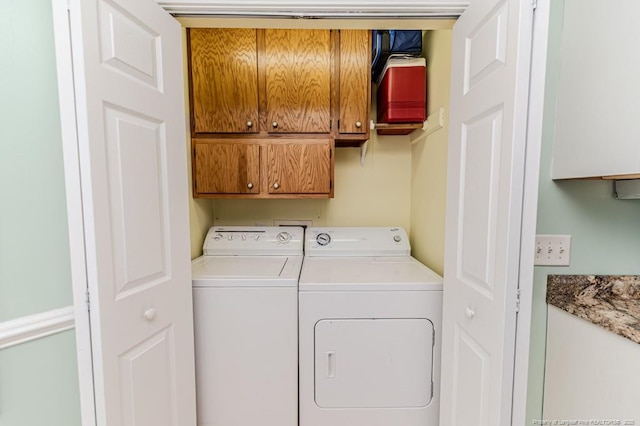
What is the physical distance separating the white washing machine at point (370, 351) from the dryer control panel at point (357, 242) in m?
0.56

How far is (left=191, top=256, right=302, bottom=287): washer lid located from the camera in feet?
4.59

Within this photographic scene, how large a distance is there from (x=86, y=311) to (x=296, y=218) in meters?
1.56

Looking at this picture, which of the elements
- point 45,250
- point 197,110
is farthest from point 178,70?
point 45,250

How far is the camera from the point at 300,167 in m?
1.87

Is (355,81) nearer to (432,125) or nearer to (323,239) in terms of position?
(432,125)

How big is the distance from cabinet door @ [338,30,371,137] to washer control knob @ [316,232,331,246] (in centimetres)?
77

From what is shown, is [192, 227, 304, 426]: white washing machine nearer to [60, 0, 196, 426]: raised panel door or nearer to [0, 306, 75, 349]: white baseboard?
[60, 0, 196, 426]: raised panel door

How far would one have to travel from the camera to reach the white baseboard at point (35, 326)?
30.6 inches

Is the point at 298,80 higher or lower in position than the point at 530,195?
higher

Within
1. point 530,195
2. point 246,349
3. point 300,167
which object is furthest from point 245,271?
point 530,195

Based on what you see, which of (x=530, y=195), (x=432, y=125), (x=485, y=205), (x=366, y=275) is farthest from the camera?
(x=432, y=125)

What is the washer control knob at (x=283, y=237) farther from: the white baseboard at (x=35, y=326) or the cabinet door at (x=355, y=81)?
the white baseboard at (x=35, y=326)

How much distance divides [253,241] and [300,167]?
0.66 metres

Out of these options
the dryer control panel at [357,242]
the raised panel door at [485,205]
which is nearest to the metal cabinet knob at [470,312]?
the raised panel door at [485,205]
